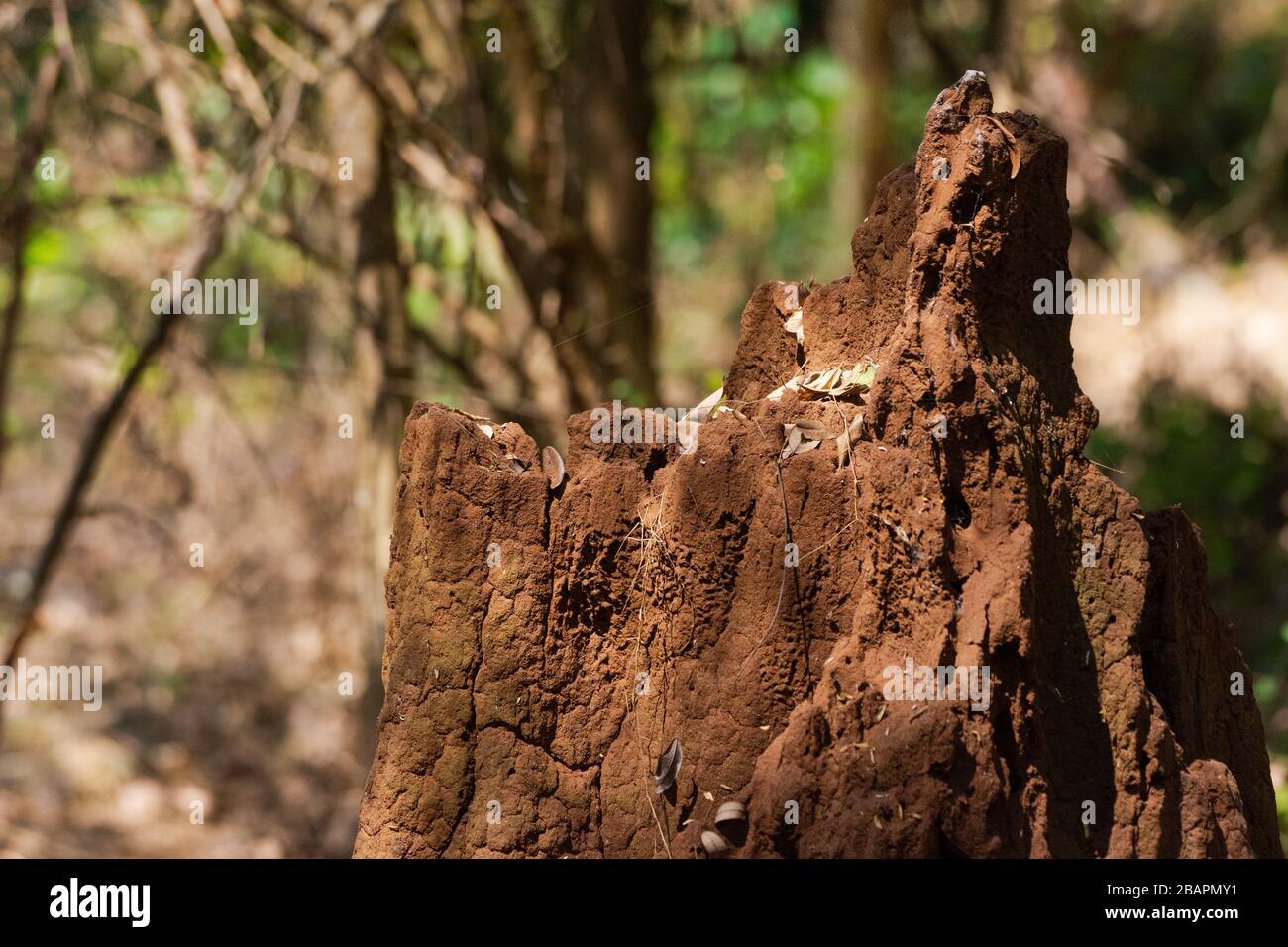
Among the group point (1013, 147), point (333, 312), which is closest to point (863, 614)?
point (1013, 147)

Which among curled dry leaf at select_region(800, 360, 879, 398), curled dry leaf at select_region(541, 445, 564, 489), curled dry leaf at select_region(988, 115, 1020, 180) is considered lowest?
curled dry leaf at select_region(541, 445, 564, 489)

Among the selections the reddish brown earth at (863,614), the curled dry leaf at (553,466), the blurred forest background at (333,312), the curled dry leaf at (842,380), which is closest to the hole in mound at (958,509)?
the reddish brown earth at (863,614)

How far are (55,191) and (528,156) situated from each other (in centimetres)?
290

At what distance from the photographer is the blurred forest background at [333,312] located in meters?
6.87

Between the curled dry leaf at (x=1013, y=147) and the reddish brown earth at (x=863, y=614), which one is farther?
the curled dry leaf at (x=1013, y=147)

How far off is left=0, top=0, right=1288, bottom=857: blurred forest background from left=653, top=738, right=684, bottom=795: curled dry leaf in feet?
7.76

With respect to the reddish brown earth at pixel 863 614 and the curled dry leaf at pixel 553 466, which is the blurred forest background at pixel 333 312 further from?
the curled dry leaf at pixel 553 466

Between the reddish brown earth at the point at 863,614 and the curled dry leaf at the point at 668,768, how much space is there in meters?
0.03

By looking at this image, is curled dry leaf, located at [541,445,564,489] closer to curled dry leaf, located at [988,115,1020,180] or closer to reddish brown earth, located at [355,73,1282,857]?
reddish brown earth, located at [355,73,1282,857]

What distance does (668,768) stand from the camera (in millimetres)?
2994

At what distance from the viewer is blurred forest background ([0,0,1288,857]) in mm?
6867

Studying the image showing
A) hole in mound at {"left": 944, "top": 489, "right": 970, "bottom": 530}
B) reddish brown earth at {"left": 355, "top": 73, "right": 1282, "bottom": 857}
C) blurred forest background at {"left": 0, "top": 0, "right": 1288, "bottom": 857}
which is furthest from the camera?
blurred forest background at {"left": 0, "top": 0, "right": 1288, "bottom": 857}

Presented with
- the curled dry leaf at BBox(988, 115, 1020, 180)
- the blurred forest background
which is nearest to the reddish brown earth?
the curled dry leaf at BBox(988, 115, 1020, 180)

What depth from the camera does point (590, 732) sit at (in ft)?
10.2
